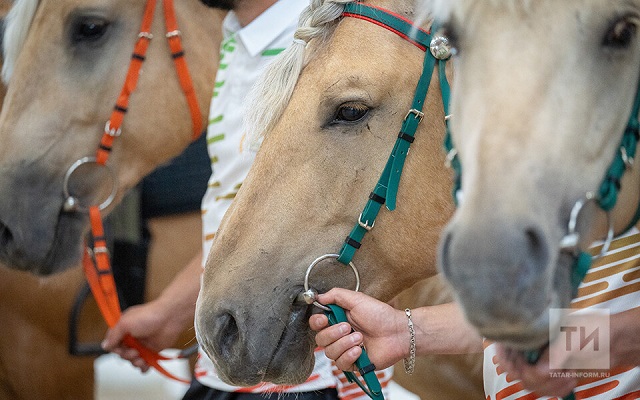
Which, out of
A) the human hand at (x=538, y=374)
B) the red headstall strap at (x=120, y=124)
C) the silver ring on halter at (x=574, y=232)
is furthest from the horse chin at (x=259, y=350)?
the red headstall strap at (x=120, y=124)

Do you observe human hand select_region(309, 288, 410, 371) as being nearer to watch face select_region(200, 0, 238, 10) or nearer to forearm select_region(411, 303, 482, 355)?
forearm select_region(411, 303, 482, 355)

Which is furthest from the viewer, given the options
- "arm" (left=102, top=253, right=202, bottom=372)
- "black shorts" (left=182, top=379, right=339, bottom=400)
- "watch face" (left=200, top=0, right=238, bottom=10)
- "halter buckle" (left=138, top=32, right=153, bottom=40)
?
"halter buckle" (left=138, top=32, right=153, bottom=40)

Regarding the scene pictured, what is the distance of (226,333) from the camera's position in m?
1.59

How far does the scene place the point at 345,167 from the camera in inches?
62.4

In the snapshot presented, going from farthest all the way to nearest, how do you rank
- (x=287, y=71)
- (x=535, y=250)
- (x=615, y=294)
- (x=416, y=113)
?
(x=287, y=71)
(x=416, y=113)
(x=615, y=294)
(x=535, y=250)

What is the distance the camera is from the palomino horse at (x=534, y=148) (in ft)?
3.41

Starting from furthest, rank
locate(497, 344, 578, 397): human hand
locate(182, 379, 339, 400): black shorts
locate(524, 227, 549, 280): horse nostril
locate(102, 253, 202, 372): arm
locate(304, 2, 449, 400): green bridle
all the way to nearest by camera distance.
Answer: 1. locate(102, 253, 202, 372): arm
2. locate(182, 379, 339, 400): black shorts
3. locate(304, 2, 449, 400): green bridle
4. locate(497, 344, 578, 397): human hand
5. locate(524, 227, 549, 280): horse nostril

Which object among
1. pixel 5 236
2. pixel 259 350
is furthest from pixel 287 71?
pixel 5 236

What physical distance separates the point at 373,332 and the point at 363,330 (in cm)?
2

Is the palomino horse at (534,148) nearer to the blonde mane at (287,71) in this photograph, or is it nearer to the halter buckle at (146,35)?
the blonde mane at (287,71)

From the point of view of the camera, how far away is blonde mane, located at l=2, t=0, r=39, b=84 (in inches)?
100.0

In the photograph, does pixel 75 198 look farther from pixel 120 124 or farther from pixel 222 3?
pixel 222 3

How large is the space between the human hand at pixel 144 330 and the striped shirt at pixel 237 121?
210 mm

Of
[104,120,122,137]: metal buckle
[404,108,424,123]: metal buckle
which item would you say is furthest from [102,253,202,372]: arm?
[404,108,424,123]: metal buckle
